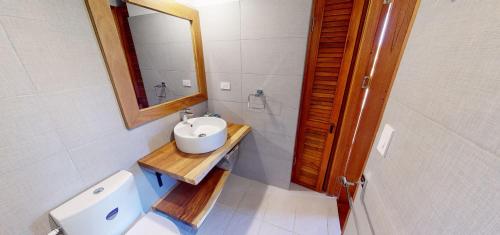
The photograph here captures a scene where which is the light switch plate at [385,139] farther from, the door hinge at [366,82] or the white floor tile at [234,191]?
the white floor tile at [234,191]

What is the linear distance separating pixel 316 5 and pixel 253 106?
98cm

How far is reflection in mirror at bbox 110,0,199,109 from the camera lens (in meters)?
1.08

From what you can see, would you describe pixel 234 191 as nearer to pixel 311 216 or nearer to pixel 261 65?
pixel 311 216

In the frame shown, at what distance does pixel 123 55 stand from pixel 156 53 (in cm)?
37

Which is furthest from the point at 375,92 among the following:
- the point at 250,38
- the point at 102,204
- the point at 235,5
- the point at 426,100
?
the point at 102,204

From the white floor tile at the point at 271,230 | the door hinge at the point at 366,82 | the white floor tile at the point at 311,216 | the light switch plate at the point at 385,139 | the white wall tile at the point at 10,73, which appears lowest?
the white floor tile at the point at 271,230

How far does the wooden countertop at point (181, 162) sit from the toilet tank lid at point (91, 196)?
0.55 ft

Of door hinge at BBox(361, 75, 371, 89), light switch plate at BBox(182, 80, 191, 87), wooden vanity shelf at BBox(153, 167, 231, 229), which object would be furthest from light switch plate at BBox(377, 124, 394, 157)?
light switch plate at BBox(182, 80, 191, 87)

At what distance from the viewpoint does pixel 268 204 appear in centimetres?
173

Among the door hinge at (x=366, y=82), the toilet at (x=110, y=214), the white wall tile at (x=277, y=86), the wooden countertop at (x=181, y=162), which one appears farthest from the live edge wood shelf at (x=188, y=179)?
the door hinge at (x=366, y=82)

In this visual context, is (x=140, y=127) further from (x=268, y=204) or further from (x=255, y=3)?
(x=268, y=204)

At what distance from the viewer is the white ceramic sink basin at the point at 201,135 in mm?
1219

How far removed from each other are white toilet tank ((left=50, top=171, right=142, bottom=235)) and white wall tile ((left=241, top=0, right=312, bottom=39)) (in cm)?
142

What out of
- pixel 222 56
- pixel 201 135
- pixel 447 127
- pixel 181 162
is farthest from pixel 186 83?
pixel 447 127
